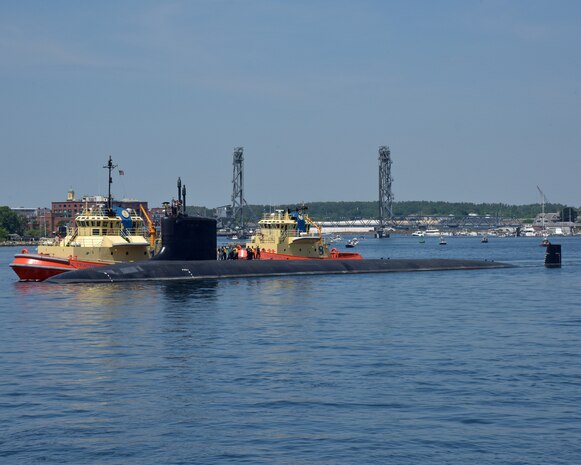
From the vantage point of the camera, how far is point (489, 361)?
3022 cm

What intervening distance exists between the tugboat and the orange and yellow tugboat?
13463 mm

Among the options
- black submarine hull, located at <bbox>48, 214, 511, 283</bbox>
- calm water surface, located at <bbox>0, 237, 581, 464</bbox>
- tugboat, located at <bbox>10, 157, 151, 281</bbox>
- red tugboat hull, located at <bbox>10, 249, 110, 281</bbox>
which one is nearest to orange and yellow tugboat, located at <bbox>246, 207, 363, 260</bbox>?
black submarine hull, located at <bbox>48, 214, 511, 283</bbox>

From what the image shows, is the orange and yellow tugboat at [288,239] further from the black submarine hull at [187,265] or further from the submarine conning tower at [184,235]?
the submarine conning tower at [184,235]

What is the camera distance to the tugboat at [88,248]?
6500 cm

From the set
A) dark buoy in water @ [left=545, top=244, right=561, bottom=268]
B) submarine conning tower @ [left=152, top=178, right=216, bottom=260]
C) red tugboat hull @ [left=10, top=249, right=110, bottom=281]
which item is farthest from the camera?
dark buoy in water @ [left=545, top=244, right=561, bottom=268]

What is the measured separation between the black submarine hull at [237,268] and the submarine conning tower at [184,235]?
2.41 ft

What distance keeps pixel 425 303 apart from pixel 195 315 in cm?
1360

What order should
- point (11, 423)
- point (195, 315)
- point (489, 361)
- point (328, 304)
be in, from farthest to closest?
point (328, 304)
point (195, 315)
point (489, 361)
point (11, 423)

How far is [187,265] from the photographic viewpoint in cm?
6328

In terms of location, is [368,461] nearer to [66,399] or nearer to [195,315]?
[66,399]

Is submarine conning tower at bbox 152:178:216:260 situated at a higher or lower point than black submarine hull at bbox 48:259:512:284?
higher

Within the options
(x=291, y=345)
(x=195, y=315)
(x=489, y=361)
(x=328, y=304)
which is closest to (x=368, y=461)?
(x=489, y=361)

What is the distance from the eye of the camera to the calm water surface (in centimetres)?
2028

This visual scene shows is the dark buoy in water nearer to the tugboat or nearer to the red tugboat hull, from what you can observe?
the tugboat
